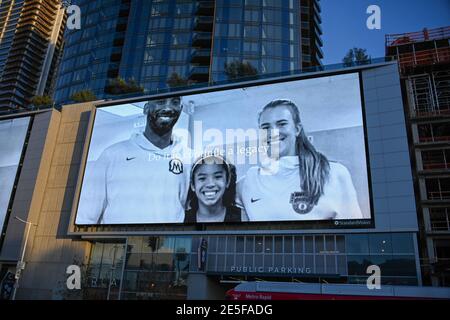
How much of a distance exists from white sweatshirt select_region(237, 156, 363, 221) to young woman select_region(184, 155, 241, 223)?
1165 millimetres

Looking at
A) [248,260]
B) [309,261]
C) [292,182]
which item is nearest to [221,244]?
[248,260]

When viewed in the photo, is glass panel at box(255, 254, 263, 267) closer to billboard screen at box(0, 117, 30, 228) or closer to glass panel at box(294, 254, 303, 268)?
glass panel at box(294, 254, 303, 268)

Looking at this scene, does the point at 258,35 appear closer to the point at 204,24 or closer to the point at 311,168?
the point at 204,24

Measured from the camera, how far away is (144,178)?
140 feet

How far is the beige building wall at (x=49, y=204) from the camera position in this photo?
4450 cm

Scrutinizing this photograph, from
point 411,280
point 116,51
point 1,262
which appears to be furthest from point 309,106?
point 116,51

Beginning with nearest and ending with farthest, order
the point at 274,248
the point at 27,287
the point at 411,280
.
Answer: the point at 411,280 < the point at 274,248 < the point at 27,287

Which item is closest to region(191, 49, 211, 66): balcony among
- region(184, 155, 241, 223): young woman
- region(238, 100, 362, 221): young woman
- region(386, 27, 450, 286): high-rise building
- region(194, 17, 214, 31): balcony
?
region(194, 17, 214, 31): balcony

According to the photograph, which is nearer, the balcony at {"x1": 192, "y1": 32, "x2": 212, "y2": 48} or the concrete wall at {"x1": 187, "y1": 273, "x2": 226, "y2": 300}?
the concrete wall at {"x1": 187, "y1": 273, "x2": 226, "y2": 300}

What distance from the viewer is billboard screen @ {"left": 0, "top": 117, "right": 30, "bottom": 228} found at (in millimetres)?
50875

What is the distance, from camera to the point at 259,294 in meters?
27.4

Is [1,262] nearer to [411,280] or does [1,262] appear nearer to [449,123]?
[411,280]

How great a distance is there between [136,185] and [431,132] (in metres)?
35.0

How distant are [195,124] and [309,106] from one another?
11966mm
